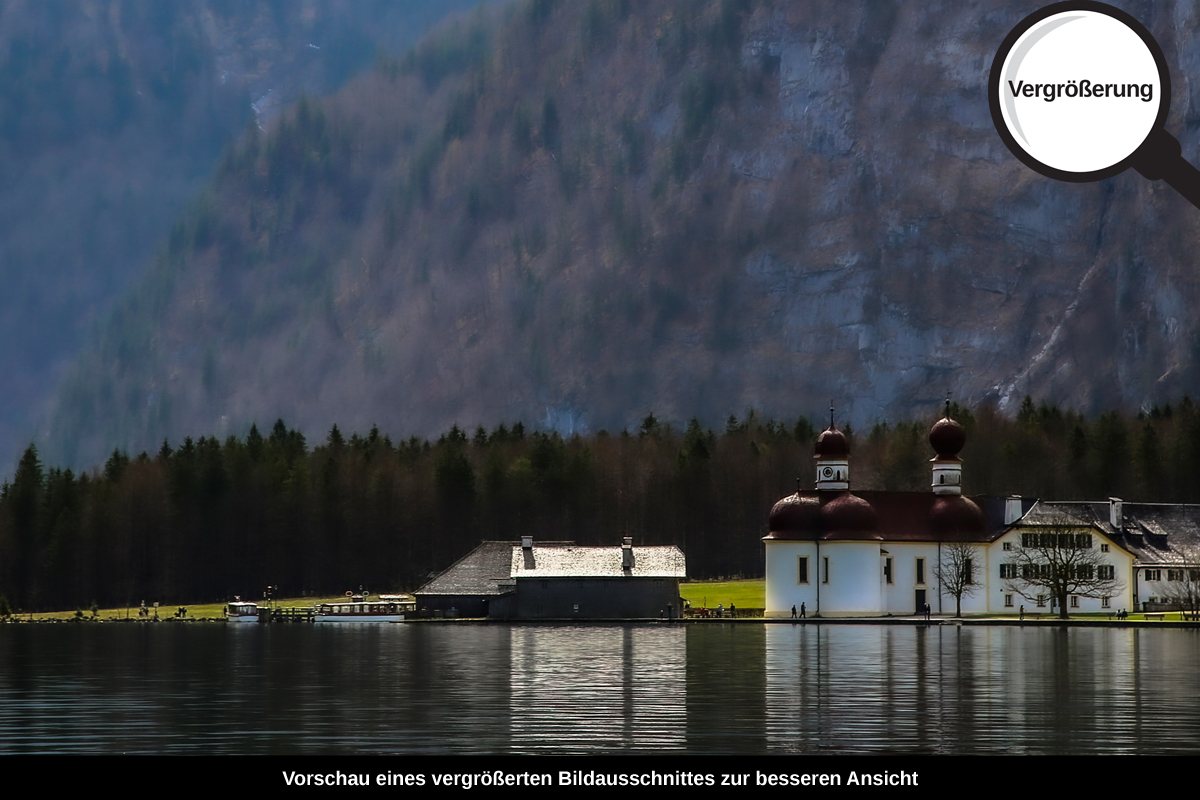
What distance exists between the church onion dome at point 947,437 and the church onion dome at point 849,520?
933 cm

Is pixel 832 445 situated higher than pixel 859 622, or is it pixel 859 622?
pixel 832 445

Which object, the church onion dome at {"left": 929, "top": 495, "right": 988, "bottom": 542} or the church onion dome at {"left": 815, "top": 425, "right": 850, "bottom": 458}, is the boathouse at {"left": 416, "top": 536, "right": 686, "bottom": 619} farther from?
the church onion dome at {"left": 929, "top": 495, "right": 988, "bottom": 542}

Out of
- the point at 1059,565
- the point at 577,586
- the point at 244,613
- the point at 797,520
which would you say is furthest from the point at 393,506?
the point at 1059,565

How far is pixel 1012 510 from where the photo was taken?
11744 cm

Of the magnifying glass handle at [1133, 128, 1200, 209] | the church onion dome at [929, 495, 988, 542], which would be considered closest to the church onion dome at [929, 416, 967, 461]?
the church onion dome at [929, 495, 988, 542]

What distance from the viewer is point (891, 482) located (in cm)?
16188

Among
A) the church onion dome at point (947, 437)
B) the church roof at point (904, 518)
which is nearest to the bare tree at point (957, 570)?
the church roof at point (904, 518)

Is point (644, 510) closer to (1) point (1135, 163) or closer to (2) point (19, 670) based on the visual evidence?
(2) point (19, 670)

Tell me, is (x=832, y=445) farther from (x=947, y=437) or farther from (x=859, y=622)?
(x=859, y=622)

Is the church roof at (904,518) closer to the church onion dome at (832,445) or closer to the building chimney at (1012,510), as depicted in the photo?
the building chimney at (1012,510)

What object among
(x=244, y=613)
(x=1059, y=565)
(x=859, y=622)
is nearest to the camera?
(x=859, y=622)

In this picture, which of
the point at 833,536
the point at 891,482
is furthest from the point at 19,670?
the point at 891,482

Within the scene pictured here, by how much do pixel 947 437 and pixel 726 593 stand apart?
2706cm
